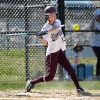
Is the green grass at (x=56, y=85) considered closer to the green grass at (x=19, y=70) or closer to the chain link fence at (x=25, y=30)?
the green grass at (x=19, y=70)

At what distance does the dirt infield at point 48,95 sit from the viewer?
754 cm

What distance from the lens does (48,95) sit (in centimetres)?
788

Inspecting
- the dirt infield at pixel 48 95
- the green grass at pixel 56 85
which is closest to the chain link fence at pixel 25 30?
the green grass at pixel 56 85

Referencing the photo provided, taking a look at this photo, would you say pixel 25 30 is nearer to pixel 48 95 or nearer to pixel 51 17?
pixel 51 17

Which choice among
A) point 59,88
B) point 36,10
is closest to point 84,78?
point 59,88

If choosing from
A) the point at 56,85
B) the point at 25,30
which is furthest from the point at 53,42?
the point at 25,30

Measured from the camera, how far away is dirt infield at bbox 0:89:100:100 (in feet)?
24.8

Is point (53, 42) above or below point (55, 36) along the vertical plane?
below

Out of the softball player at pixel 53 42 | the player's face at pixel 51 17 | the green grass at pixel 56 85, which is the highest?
the player's face at pixel 51 17

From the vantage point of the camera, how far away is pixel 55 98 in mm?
7457

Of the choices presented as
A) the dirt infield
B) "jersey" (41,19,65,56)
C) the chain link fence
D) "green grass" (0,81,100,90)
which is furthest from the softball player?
the chain link fence

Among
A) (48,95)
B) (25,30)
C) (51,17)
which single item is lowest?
(48,95)

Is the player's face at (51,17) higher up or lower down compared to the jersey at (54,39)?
higher up

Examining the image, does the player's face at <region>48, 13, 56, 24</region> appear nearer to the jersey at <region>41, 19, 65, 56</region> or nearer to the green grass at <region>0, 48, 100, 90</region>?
the jersey at <region>41, 19, 65, 56</region>
